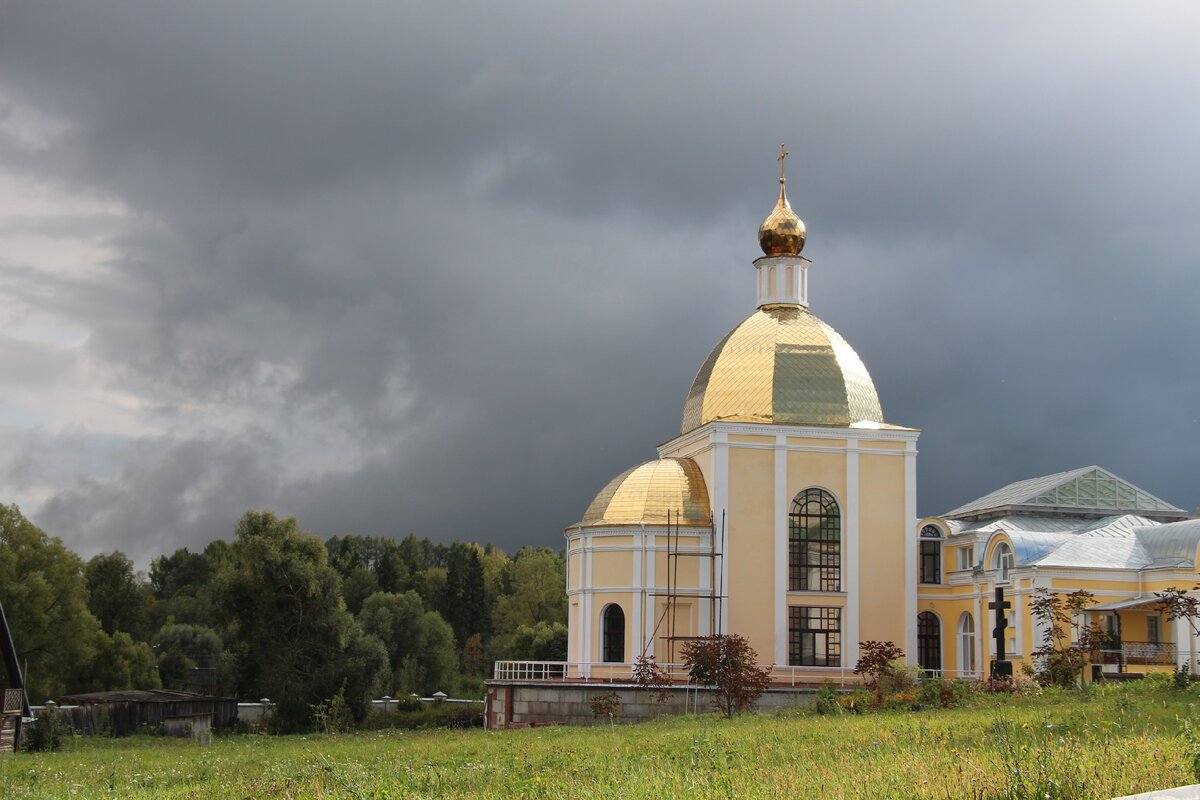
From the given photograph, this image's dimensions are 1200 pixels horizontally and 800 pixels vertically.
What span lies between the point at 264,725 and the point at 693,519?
16.0m

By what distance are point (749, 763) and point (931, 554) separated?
27.1 m

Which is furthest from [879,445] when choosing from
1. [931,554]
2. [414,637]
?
[414,637]

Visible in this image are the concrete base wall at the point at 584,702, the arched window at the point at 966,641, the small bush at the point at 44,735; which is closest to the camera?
the small bush at the point at 44,735

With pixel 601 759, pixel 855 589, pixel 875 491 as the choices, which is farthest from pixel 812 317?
pixel 601 759

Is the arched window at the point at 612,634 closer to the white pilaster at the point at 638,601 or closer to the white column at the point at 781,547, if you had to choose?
the white pilaster at the point at 638,601

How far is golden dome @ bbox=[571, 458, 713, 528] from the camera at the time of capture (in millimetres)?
36812

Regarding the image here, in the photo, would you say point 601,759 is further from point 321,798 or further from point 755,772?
point 321,798

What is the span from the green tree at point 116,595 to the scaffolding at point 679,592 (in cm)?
3602

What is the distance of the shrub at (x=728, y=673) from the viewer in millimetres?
28562

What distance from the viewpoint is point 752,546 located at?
3703 cm

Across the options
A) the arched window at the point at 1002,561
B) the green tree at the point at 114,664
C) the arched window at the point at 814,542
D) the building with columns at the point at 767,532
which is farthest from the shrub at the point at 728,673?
the green tree at the point at 114,664

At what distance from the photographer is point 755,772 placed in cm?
1266

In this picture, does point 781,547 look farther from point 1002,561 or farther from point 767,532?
point 1002,561

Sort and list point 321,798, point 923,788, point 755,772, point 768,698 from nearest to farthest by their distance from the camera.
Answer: point 923,788 → point 321,798 → point 755,772 → point 768,698
